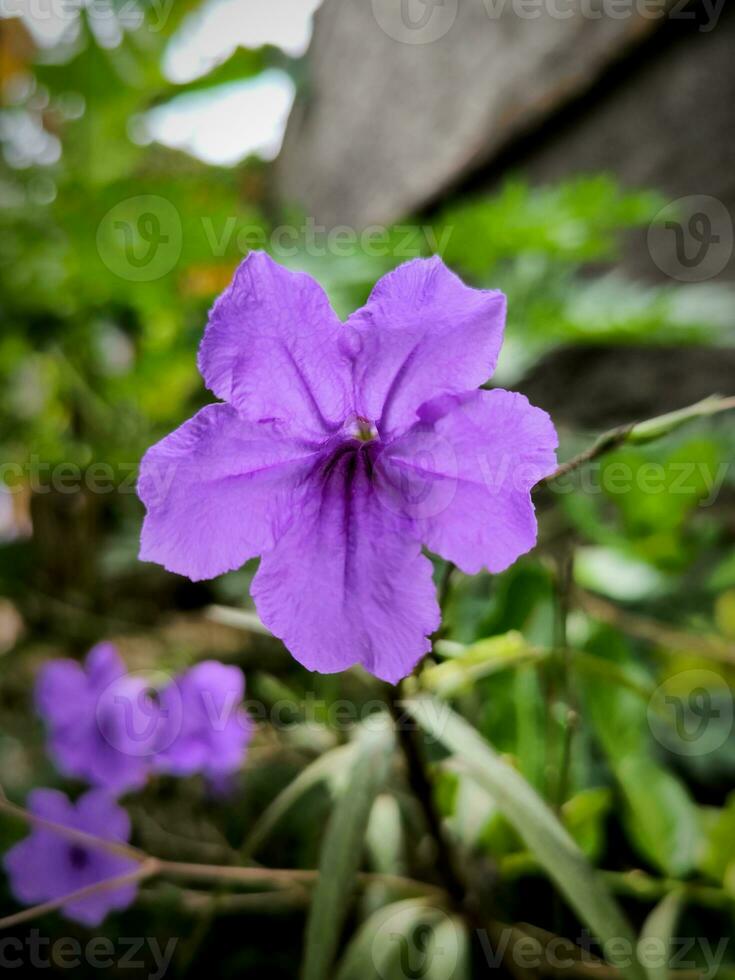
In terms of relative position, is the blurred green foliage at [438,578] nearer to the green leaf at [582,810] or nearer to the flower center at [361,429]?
the green leaf at [582,810]

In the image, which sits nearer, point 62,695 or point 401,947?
point 401,947

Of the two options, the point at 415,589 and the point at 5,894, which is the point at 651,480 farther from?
the point at 5,894

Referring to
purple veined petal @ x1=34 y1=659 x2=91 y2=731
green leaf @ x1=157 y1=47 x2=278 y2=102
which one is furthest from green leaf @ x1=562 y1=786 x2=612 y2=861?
green leaf @ x1=157 y1=47 x2=278 y2=102

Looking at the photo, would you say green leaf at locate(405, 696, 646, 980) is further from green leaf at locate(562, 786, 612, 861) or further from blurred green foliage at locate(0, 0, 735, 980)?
green leaf at locate(562, 786, 612, 861)

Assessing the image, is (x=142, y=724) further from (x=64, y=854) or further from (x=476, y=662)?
(x=476, y=662)

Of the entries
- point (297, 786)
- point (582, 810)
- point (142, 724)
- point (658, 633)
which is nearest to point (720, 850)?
point (582, 810)
